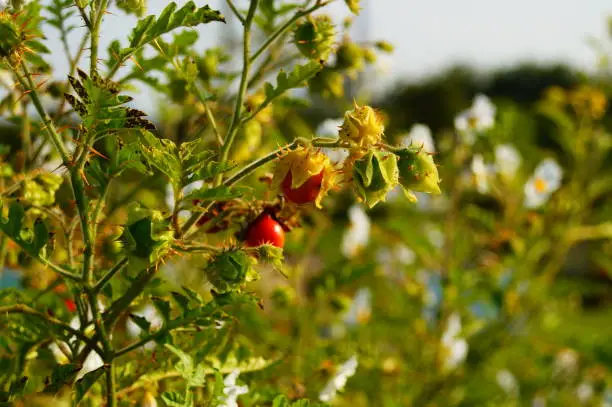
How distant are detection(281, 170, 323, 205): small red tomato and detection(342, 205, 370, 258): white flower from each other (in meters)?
0.98

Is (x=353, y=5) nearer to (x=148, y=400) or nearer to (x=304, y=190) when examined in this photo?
(x=304, y=190)

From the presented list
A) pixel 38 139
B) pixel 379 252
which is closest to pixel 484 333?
pixel 379 252

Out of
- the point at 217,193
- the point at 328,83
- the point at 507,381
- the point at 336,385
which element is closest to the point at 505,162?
the point at 507,381

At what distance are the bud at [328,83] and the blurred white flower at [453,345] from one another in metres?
0.69

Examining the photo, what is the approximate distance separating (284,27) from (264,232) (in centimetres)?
15

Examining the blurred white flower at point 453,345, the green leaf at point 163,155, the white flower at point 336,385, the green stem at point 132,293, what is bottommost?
the blurred white flower at point 453,345

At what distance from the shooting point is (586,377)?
1694mm

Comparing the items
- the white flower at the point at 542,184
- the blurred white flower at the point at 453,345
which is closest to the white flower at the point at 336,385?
the blurred white flower at the point at 453,345

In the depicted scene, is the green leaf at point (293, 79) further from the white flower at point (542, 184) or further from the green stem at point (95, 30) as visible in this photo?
the white flower at point (542, 184)

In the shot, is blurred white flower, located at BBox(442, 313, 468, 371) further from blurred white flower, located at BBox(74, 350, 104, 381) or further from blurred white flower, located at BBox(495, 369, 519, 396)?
blurred white flower, located at BBox(74, 350, 104, 381)

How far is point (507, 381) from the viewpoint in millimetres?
1796

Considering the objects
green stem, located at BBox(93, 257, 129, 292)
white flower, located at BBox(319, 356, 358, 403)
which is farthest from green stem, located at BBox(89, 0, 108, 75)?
white flower, located at BBox(319, 356, 358, 403)

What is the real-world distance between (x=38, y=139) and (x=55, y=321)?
0.35 m

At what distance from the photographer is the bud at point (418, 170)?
1.63 ft
